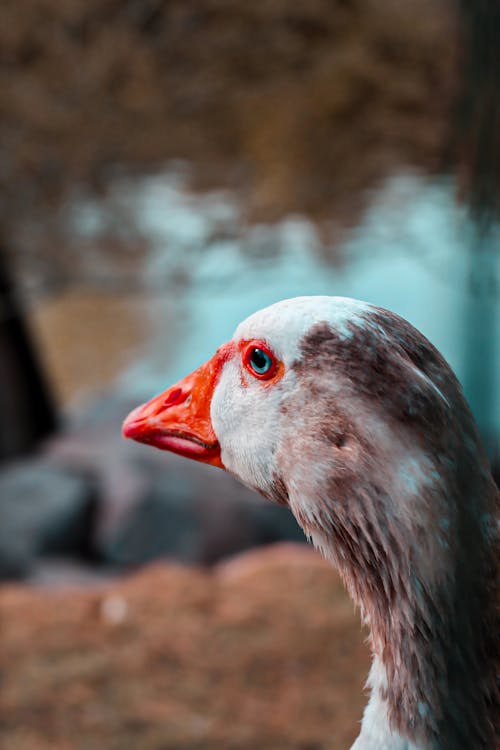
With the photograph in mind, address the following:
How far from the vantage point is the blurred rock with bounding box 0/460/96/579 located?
3.15 metres

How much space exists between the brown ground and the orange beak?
1.38m

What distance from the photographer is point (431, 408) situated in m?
0.82

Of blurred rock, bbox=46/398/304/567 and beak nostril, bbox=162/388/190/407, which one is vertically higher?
beak nostril, bbox=162/388/190/407

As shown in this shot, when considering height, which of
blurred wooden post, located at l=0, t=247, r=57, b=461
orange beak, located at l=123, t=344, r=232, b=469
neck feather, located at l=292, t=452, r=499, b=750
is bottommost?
neck feather, located at l=292, t=452, r=499, b=750

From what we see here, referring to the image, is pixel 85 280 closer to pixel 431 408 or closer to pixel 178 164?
pixel 178 164

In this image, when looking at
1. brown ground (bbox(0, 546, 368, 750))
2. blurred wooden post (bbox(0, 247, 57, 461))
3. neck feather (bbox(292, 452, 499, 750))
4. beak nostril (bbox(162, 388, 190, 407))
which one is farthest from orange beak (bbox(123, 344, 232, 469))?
blurred wooden post (bbox(0, 247, 57, 461))

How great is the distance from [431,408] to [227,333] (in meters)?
4.02

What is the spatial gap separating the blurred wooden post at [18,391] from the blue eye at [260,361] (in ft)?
11.0

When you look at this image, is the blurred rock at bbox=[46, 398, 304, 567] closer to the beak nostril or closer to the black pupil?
the beak nostril

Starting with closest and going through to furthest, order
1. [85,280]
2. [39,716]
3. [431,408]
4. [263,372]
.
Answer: [431,408] < [263,372] < [39,716] < [85,280]

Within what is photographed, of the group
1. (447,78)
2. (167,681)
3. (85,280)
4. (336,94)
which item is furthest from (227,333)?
(167,681)

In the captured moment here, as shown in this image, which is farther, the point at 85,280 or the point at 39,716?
the point at 85,280

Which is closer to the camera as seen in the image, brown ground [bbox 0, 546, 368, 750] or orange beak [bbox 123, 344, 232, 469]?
orange beak [bbox 123, 344, 232, 469]

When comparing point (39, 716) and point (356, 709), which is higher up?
point (39, 716)
